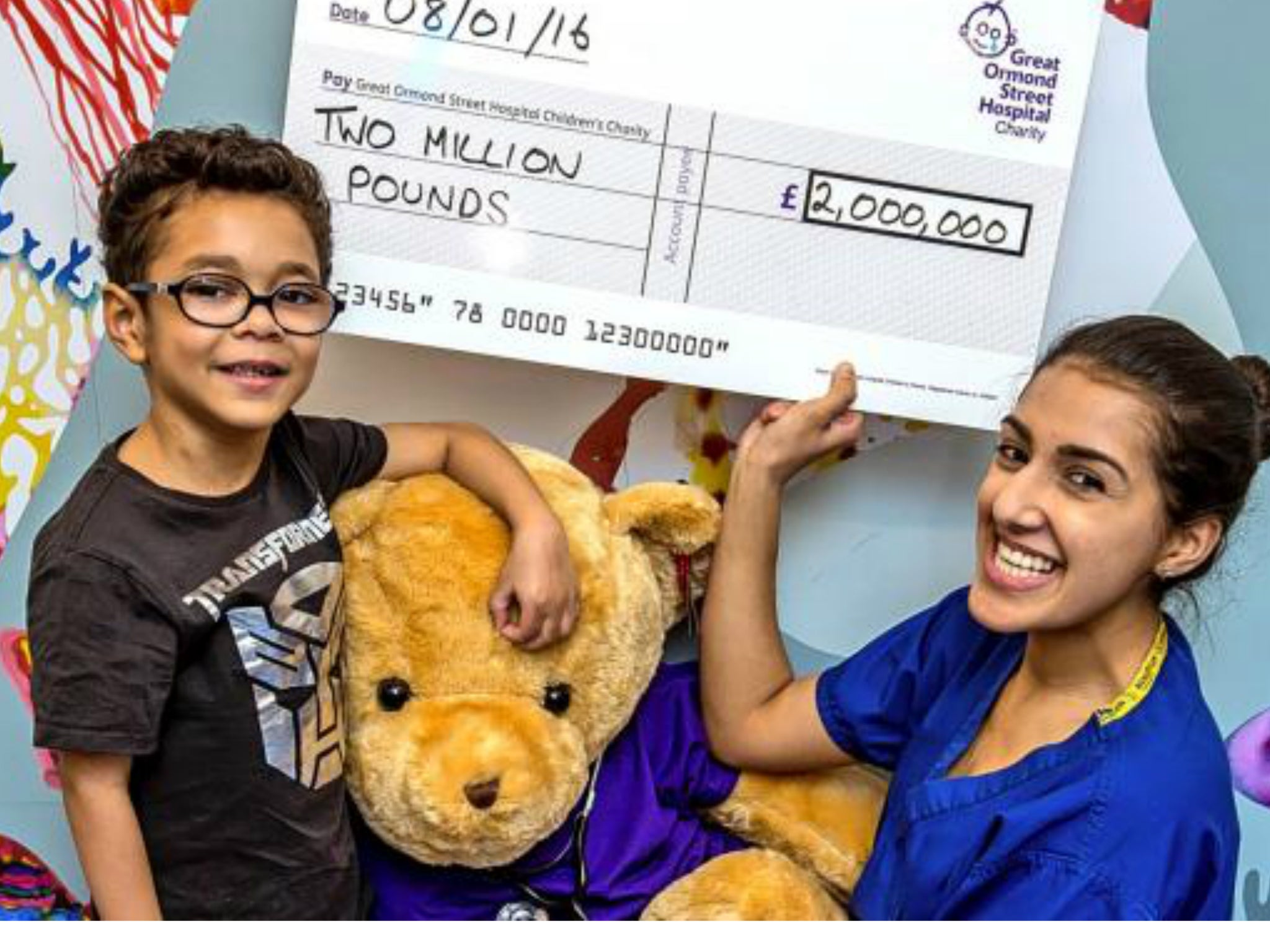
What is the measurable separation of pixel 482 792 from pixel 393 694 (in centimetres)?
11

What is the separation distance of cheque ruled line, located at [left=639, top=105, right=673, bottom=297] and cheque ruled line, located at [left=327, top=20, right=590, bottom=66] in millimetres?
74

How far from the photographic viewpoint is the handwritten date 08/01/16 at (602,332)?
45.8 inches

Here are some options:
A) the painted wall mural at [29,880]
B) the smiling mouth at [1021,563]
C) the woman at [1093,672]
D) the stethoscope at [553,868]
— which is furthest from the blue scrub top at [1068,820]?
the painted wall mural at [29,880]

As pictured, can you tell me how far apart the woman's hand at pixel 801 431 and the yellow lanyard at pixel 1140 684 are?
0.97 ft

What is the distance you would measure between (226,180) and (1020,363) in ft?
2.06

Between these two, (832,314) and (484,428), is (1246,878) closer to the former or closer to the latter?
(832,314)

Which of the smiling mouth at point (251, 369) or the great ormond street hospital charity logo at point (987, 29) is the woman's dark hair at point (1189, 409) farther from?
the smiling mouth at point (251, 369)

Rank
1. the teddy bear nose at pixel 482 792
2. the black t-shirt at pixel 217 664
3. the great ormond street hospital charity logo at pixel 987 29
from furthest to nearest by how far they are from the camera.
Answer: the great ormond street hospital charity logo at pixel 987 29, the teddy bear nose at pixel 482 792, the black t-shirt at pixel 217 664

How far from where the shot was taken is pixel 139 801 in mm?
1009

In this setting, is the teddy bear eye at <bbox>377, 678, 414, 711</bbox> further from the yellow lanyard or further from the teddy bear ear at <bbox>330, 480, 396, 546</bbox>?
the yellow lanyard

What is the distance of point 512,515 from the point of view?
1.14 meters

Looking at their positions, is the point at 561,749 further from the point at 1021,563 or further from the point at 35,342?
the point at 35,342

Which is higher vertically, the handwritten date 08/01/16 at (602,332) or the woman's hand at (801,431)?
the handwritten date 08/01/16 at (602,332)
